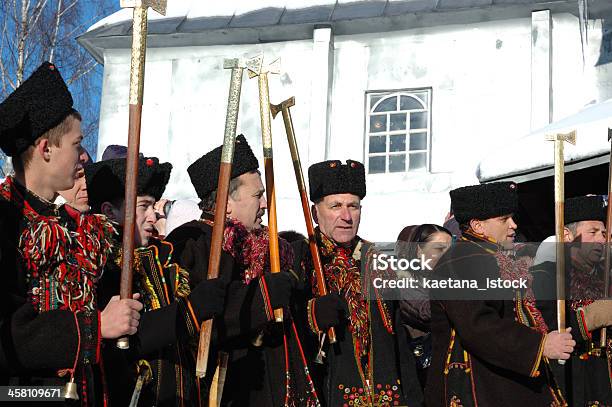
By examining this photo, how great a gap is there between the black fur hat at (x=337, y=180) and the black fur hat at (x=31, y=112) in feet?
7.42

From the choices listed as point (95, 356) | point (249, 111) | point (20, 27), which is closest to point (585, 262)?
point (95, 356)

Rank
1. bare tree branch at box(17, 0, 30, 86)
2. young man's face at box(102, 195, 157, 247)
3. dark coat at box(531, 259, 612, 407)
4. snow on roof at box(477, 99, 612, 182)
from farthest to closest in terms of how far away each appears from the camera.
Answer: bare tree branch at box(17, 0, 30, 86)
snow on roof at box(477, 99, 612, 182)
dark coat at box(531, 259, 612, 407)
young man's face at box(102, 195, 157, 247)

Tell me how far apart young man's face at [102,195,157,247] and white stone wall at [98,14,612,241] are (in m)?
9.34

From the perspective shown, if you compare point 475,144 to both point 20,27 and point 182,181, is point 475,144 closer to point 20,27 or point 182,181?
point 182,181

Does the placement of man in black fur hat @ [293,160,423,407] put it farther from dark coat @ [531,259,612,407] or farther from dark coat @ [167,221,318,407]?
dark coat @ [531,259,612,407]

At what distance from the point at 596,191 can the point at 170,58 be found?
29.0ft

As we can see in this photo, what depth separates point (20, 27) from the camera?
20.2 m

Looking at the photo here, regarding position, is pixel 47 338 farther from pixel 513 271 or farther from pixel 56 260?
pixel 513 271

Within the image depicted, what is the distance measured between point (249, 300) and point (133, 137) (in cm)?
126

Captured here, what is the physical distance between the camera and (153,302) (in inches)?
165

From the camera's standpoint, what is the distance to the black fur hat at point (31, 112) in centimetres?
345

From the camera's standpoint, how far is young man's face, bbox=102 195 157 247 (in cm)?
445

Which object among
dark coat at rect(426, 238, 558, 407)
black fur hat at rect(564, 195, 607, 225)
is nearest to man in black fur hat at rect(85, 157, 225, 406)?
dark coat at rect(426, 238, 558, 407)

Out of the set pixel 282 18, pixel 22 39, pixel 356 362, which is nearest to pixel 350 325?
pixel 356 362
